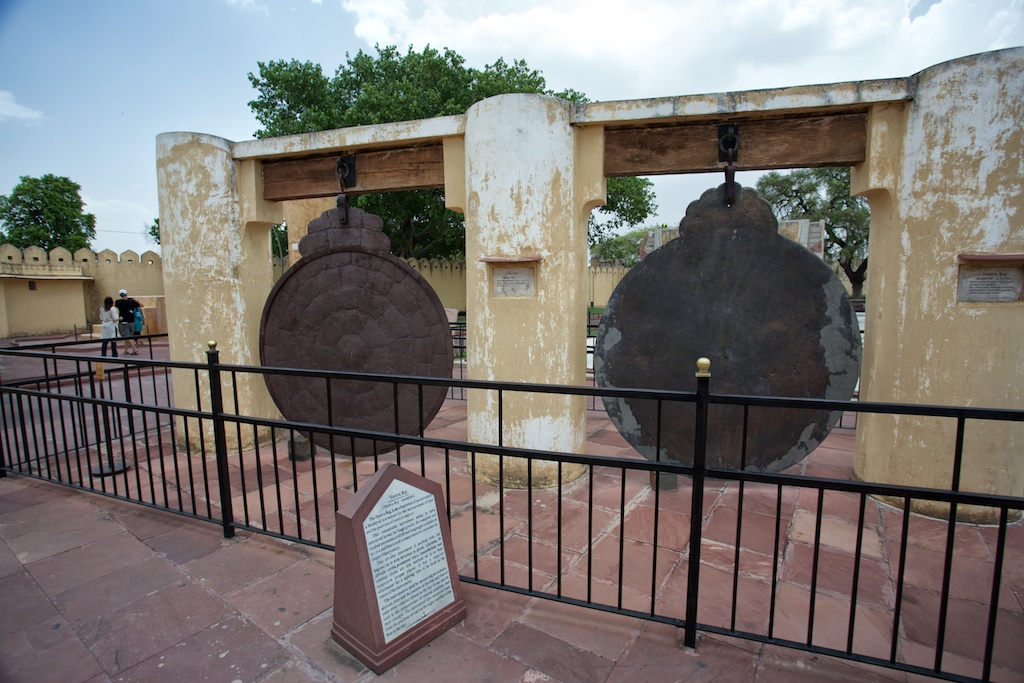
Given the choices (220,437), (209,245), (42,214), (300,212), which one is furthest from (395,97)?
(42,214)

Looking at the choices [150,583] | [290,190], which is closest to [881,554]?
[150,583]

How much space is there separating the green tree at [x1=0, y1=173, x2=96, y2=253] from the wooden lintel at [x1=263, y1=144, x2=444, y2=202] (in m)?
34.2

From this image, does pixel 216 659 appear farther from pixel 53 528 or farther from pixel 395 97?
pixel 395 97

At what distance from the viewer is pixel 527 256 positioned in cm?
389

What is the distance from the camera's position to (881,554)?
3.18 metres

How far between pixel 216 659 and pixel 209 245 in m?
3.79

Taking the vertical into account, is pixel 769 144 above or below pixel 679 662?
above

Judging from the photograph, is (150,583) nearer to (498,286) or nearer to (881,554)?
(498,286)

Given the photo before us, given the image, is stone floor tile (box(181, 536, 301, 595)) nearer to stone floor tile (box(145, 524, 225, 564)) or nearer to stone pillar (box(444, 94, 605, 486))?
stone floor tile (box(145, 524, 225, 564))

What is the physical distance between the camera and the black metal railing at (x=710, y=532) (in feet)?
6.94

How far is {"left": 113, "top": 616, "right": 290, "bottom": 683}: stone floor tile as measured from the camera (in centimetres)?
215

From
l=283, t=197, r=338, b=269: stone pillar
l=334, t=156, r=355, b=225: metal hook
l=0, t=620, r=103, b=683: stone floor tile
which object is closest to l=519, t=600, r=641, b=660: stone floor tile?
l=0, t=620, r=103, b=683: stone floor tile

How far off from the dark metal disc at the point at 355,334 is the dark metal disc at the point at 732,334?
1404 mm

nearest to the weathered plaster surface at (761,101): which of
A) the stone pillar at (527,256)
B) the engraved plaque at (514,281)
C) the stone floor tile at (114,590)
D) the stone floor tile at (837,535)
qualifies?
the stone pillar at (527,256)
